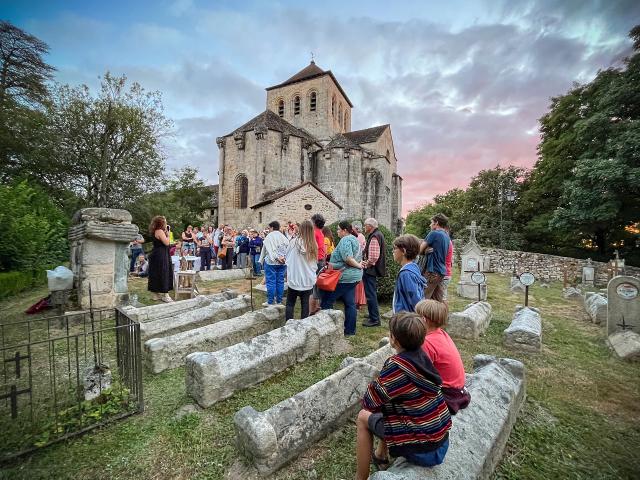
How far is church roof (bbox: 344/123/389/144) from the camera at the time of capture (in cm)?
2999

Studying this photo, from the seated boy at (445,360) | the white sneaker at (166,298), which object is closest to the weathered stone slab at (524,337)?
the seated boy at (445,360)

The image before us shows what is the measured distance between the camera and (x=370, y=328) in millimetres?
5406

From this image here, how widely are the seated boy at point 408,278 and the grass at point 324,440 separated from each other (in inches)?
49.5

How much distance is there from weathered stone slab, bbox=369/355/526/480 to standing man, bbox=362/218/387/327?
2343mm

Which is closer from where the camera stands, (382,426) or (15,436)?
(382,426)

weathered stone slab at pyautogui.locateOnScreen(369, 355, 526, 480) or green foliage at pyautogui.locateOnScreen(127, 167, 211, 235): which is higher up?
green foliage at pyautogui.locateOnScreen(127, 167, 211, 235)

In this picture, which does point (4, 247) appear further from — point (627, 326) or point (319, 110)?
point (319, 110)

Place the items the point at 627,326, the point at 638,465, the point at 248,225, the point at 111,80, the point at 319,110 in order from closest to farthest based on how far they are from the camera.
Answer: the point at 638,465
the point at 627,326
the point at 111,80
the point at 248,225
the point at 319,110

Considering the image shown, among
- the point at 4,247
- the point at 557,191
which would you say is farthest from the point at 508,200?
the point at 4,247

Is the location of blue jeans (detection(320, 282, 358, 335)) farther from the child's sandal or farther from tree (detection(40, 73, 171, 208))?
tree (detection(40, 73, 171, 208))

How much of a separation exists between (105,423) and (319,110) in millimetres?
33082

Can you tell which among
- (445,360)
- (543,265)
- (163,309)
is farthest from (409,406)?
(543,265)

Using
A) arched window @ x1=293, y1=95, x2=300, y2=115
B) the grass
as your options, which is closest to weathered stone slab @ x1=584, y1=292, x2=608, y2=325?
the grass

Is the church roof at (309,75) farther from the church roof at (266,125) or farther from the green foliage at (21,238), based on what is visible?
the green foliage at (21,238)
